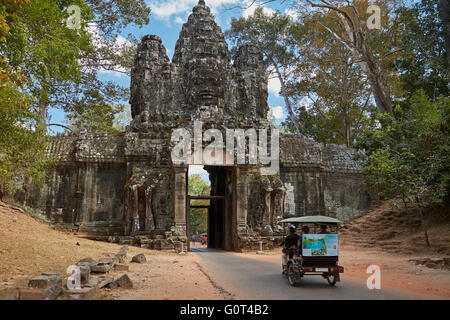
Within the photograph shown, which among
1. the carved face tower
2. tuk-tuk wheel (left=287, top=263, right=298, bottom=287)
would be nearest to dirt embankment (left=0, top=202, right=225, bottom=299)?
tuk-tuk wheel (left=287, top=263, right=298, bottom=287)

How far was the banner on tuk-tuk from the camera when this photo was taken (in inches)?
309

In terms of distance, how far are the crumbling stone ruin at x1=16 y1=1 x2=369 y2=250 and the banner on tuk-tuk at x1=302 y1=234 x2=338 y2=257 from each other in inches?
354

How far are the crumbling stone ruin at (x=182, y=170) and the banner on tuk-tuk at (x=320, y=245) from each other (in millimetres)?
8999

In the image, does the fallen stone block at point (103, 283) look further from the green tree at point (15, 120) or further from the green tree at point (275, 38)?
the green tree at point (275, 38)

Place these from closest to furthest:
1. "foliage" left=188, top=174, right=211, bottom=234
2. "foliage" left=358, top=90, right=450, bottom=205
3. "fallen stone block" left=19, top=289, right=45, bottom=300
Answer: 1. "fallen stone block" left=19, top=289, right=45, bottom=300
2. "foliage" left=358, top=90, right=450, bottom=205
3. "foliage" left=188, top=174, right=211, bottom=234

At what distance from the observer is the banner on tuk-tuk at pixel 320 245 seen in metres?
7.86

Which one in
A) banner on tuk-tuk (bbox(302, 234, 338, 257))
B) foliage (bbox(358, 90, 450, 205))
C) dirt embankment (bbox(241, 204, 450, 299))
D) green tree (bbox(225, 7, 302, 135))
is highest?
green tree (bbox(225, 7, 302, 135))

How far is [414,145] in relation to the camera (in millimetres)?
15180

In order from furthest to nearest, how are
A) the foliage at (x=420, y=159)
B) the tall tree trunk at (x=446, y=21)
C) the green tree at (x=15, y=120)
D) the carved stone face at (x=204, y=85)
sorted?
the carved stone face at (x=204, y=85) < the tall tree trunk at (x=446, y=21) < the foliage at (x=420, y=159) < the green tree at (x=15, y=120)

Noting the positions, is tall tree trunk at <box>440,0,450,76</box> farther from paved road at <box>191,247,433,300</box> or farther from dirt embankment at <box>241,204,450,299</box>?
paved road at <box>191,247,433,300</box>

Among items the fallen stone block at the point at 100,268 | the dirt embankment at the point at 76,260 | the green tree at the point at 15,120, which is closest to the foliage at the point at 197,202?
the dirt embankment at the point at 76,260

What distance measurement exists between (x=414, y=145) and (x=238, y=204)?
7.66 m

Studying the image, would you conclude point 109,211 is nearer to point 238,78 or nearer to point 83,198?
point 83,198
